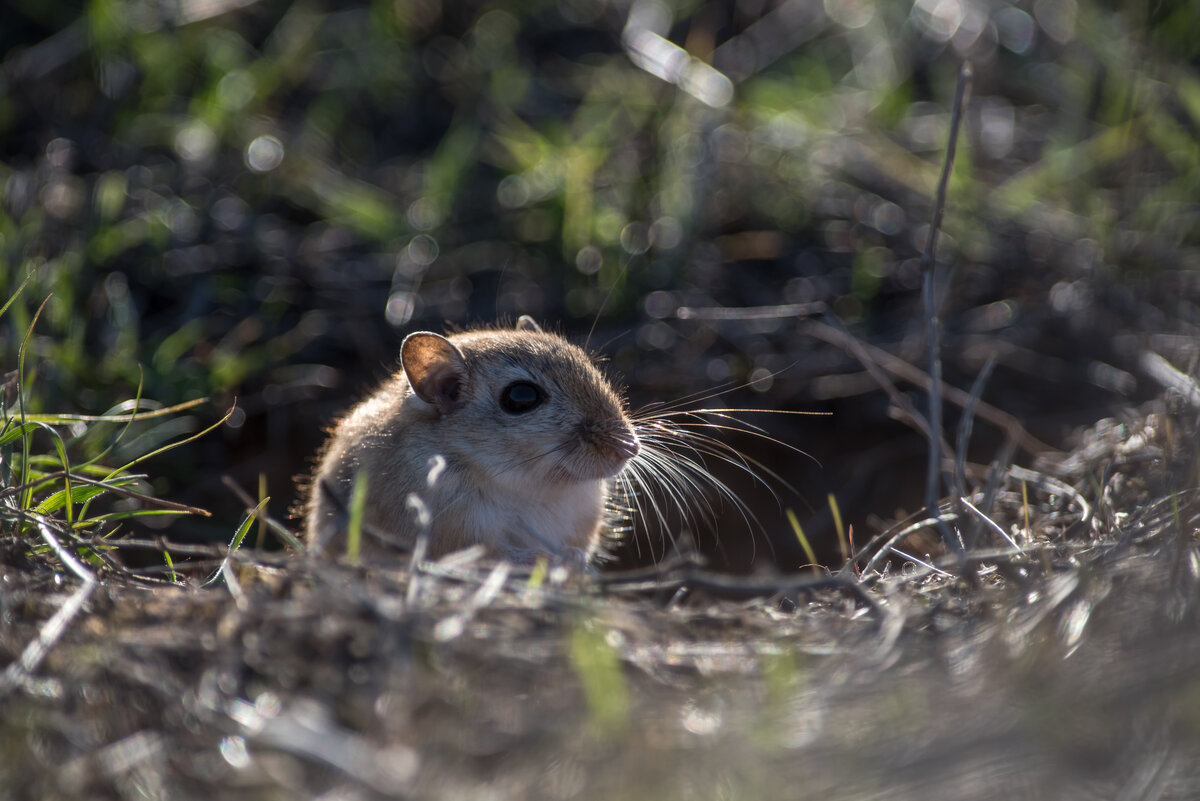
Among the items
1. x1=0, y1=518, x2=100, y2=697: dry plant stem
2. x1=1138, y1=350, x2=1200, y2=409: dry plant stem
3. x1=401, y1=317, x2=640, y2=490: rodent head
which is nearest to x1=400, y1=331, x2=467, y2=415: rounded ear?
x1=401, y1=317, x2=640, y2=490: rodent head

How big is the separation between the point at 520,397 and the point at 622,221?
8.14 feet

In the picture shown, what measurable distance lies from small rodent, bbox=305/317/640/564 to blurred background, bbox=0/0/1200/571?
48.1 inches

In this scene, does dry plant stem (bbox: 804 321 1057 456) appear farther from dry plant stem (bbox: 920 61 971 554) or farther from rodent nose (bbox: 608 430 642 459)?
rodent nose (bbox: 608 430 642 459)

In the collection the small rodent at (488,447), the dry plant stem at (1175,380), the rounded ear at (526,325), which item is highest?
the dry plant stem at (1175,380)

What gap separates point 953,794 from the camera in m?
2.07

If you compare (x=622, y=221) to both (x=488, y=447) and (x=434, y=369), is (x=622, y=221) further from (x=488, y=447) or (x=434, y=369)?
(x=488, y=447)

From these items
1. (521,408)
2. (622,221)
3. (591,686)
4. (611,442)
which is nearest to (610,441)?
(611,442)

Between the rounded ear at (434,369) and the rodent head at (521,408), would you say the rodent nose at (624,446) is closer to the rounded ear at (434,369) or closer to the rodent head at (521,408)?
the rodent head at (521,408)

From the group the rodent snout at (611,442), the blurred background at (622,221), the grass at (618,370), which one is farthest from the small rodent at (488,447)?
the blurred background at (622,221)

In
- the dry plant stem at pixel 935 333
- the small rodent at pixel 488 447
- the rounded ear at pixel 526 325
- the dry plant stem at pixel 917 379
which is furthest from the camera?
the rounded ear at pixel 526 325

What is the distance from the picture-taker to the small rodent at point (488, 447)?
3883 mm

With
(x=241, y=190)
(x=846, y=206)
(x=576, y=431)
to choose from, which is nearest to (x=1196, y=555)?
(x=576, y=431)

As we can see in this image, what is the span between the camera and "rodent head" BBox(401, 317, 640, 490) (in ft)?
12.9

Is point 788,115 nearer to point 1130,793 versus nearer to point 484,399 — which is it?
point 484,399
